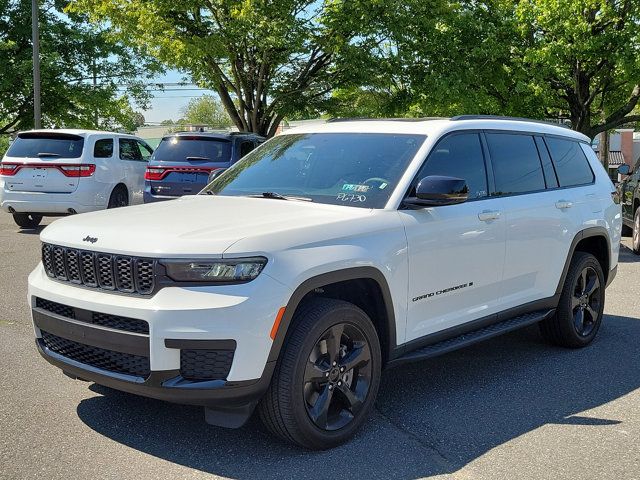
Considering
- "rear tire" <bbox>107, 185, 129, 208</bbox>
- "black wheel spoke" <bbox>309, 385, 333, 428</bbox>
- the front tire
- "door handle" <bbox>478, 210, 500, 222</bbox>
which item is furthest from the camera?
"rear tire" <bbox>107, 185, 129, 208</bbox>

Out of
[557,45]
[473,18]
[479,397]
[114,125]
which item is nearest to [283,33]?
[473,18]

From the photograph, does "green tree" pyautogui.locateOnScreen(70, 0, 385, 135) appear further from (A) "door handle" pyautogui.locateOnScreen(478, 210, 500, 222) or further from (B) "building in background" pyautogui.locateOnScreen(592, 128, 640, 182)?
(B) "building in background" pyautogui.locateOnScreen(592, 128, 640, 182)

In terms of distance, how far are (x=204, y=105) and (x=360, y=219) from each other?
4382 inches

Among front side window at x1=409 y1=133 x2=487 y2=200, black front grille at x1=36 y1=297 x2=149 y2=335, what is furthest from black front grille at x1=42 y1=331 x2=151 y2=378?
front side window at x1=409 y1=133 x2=487 y2=200

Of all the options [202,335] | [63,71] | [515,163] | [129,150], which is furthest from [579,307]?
[63,71]

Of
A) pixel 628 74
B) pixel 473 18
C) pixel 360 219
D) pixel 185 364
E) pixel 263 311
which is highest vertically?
pixel 473 18

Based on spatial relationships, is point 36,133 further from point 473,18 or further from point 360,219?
point 473,18

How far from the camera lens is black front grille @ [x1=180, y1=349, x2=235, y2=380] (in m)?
3.39

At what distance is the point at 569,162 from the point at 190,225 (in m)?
3.60

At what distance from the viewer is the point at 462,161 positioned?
16.0 feet

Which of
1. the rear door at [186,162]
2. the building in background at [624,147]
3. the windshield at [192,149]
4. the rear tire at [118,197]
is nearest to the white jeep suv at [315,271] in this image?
the rear door at [186,162]

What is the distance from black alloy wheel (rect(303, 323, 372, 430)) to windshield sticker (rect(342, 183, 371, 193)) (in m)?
0.91

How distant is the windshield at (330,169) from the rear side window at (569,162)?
1748 mm

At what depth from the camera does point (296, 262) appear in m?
3.57
